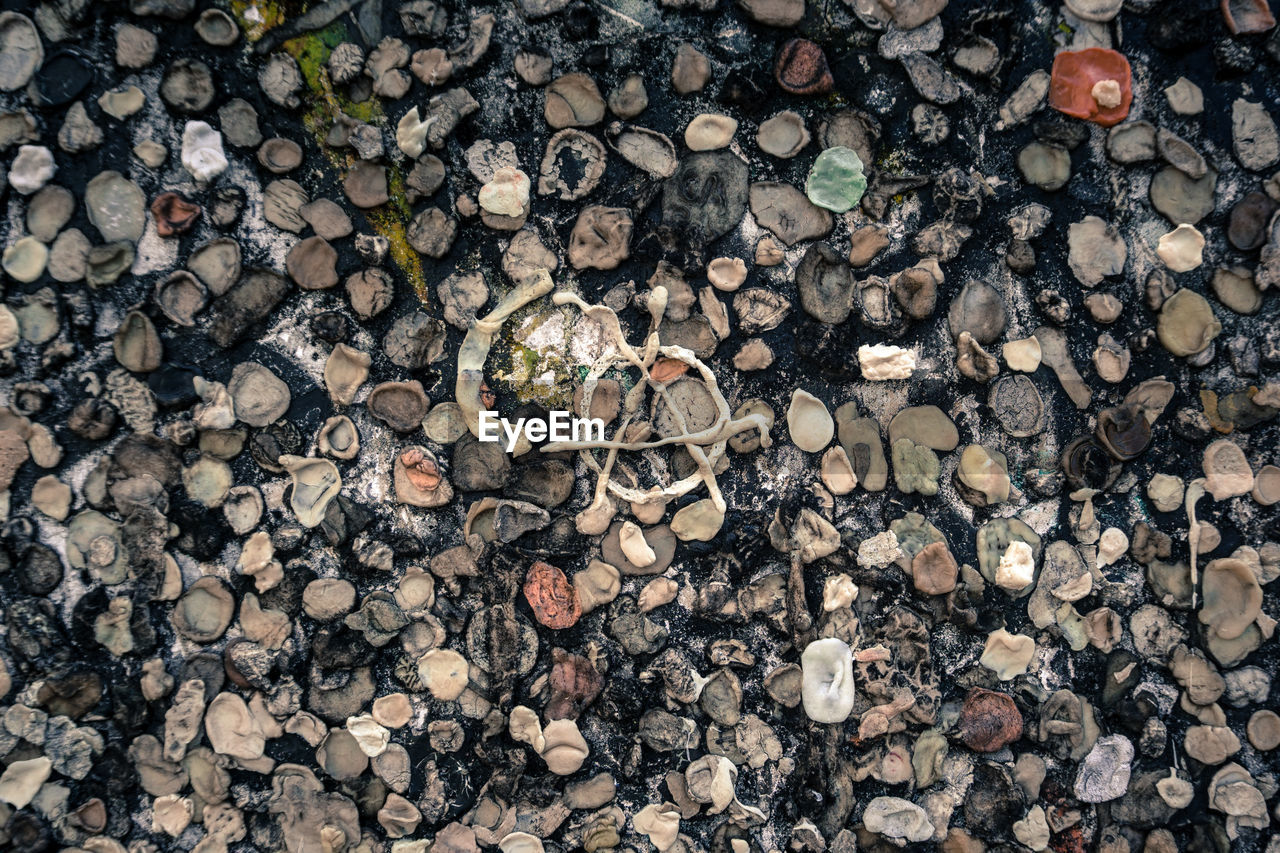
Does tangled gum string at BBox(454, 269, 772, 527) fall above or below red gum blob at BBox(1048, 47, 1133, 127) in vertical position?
below

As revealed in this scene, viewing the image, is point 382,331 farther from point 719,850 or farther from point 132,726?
point 719,850

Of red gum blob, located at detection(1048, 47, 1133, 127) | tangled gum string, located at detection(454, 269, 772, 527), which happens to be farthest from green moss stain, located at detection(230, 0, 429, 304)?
red gum blob, located at detection(1048, 47, 1133, 127)

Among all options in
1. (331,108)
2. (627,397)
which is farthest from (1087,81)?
(331,108)

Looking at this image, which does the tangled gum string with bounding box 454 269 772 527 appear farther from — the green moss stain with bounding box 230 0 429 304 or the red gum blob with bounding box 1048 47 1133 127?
the red gum blob with bounding box 1048 47 1133 127

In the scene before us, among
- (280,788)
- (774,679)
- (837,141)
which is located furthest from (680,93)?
(280,788)

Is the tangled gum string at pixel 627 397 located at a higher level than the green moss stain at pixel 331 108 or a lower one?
lower

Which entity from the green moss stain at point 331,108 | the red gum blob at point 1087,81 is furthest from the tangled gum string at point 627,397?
the red gum blob at point 1087,81

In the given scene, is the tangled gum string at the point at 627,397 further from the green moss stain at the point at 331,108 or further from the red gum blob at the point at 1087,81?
the red gum blob at the point at 1087,81
